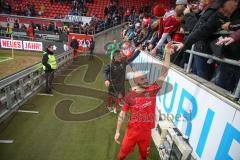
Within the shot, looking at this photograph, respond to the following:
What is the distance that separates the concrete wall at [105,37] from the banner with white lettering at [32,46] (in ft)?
22.8

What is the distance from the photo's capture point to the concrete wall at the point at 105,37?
27.9 m

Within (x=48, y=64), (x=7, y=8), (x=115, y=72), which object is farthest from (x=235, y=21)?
(x=7, y=8)

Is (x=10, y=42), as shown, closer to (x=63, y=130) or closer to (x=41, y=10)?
(x=41, y=10)

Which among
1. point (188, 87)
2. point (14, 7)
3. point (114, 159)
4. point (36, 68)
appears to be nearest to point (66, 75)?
point (36, 68)

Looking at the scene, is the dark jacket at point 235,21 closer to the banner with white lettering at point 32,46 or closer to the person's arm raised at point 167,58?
the person's arm raised at point 167,58

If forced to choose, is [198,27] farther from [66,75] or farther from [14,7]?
[14,7]

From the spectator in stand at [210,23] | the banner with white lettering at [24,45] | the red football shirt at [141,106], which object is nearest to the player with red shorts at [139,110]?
the red football shirt at [141,106]

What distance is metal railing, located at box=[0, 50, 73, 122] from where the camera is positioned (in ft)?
23.1

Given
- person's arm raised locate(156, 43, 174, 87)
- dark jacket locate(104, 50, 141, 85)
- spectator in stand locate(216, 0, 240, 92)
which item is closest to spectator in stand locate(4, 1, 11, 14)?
dark jacket locate(104, 50, 141, 85)

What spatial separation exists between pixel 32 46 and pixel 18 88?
16.7 meters

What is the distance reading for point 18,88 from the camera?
26.5 feet

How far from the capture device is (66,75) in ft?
46.7

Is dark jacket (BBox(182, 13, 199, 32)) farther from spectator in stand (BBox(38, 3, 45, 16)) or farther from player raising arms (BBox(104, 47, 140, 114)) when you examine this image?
spectator in stand (BBox(38, 3, 45, 16))

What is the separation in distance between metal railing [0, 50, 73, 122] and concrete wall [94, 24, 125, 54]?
17.5 metres
